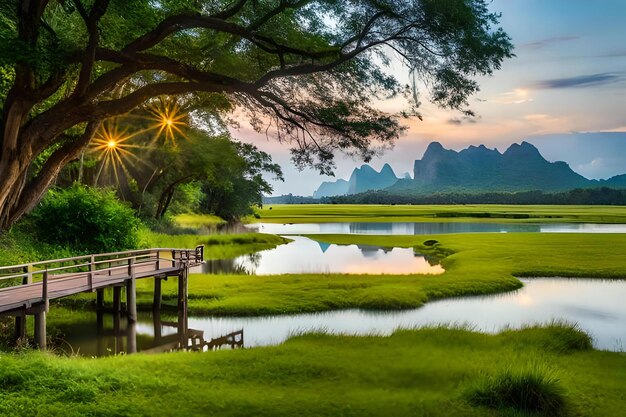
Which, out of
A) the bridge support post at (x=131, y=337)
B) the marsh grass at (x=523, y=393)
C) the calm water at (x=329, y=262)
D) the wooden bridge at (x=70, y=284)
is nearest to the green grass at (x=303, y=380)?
the marsh grass at (x=523, y=393)

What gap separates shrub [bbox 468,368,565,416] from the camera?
11875 millimetres

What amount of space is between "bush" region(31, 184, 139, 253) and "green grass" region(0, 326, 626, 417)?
2056cm

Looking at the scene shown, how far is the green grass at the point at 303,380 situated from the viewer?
11.6 metres

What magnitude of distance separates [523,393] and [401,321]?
13213 millimetres

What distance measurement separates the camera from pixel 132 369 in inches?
560

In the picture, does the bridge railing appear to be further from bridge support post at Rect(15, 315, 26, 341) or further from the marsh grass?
the marsh grass

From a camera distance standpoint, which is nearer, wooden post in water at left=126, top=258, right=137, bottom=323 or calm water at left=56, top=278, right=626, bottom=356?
calm water at left=56, top=278, right=626, bottom=356

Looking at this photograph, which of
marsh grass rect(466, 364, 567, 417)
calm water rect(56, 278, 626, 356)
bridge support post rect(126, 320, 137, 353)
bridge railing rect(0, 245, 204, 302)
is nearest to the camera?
marsh grass rect(466, 364, 567, 417)

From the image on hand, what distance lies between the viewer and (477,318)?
26.3 metres

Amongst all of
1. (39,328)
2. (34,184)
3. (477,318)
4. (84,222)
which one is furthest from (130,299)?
(477,318)

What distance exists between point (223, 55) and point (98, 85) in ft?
19.5

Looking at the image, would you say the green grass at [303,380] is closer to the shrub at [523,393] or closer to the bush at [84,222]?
the shrub at [523,393]

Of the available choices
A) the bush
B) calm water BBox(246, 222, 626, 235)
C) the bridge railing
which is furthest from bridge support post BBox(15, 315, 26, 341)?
calm water BBox(246, 222, 626, 235)

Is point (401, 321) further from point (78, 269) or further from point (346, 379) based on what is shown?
point (78, 269)
